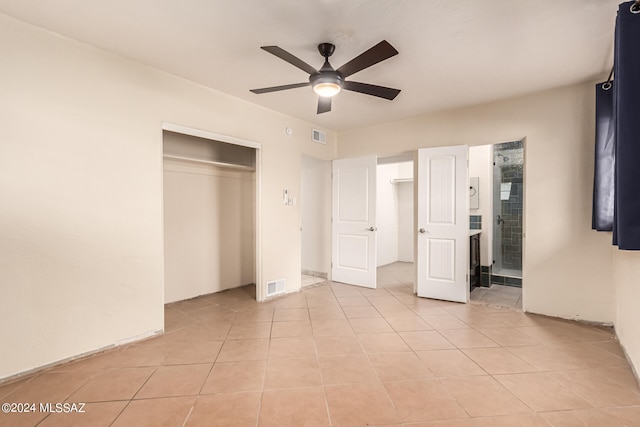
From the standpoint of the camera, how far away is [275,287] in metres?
4.16

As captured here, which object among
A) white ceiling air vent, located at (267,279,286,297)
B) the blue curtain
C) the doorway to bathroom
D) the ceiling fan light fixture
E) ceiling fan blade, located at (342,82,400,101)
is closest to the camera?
the blue curtain

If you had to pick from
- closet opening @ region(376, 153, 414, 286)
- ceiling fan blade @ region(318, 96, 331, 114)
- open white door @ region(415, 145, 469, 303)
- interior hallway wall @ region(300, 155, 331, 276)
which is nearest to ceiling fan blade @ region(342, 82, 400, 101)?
ceiling fan blade @ region(318, 96, 331, 114)

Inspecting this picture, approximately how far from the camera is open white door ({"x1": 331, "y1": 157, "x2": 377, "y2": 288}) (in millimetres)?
4734

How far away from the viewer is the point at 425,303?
3936 millimetres

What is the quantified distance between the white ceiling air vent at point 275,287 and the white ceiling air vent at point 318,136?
239cm

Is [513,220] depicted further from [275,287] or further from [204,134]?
[204,134]

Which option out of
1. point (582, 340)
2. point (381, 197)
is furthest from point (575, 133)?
point (381, 197)

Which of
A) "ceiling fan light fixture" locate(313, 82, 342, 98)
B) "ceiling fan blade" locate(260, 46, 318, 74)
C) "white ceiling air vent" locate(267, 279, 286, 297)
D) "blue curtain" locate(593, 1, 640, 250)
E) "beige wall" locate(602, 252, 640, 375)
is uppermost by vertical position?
"ceiling fan blade" locate(260, 46, 318, 74)

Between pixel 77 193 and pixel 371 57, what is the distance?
266 centimetres

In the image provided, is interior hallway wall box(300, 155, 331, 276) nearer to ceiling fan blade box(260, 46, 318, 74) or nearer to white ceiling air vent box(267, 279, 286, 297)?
white ceiling air vent box(267, 279, 286, 297)

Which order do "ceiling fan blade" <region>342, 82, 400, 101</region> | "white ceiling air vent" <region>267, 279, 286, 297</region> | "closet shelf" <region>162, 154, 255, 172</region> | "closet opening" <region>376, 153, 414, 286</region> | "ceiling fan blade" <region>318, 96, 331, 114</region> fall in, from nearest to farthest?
1. "ceiling fan blade" <region>342, 82, 400, 101</region>
2. "ceiling fan blade" <region>318, 96, 331, 114</region>
3. "closet shelf" <region>162, 154, 255, 172</region>
4. "white ceiling air vent" <region>267, 279, 286, 297</region>
5. "closet opening" <region>376, 153, 414, 286</region>

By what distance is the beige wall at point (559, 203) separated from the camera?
318 centimetres

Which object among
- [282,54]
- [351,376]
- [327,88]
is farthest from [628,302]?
[282,54]

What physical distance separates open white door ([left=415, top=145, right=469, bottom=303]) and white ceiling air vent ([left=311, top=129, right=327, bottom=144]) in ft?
5.45
